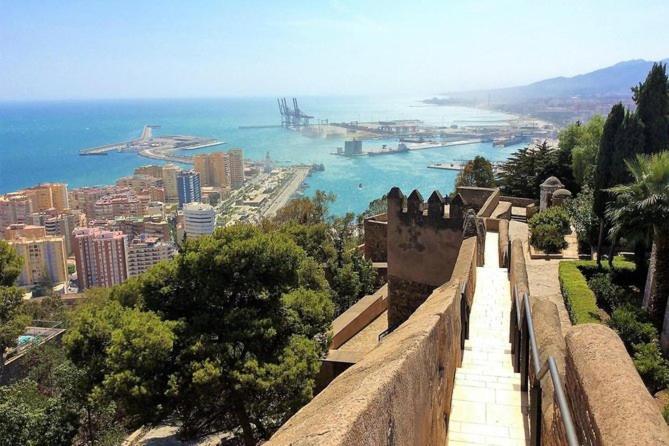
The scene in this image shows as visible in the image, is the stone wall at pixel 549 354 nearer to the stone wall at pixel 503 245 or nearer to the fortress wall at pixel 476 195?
the stone wall at pixel 503 245

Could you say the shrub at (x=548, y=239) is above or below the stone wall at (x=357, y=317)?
above

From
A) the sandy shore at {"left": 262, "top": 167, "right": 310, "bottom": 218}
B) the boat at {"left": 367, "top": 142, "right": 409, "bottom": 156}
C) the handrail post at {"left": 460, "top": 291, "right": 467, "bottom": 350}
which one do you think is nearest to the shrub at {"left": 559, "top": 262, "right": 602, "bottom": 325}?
the handrail post at {"left": 460, "top": 291, "right": 467, "bottom": 350}

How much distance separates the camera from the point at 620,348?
9.50ft

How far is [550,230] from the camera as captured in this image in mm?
18125

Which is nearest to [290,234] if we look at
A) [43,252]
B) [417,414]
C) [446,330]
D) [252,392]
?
[252,392]

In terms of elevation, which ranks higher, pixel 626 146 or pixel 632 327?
pixel 626 146

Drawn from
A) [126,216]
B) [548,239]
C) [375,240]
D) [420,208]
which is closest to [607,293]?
[548,239]

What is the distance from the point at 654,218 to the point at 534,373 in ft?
30.3

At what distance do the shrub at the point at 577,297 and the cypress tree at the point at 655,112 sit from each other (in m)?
5.46

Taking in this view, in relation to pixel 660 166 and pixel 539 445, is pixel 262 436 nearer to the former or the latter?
pixel 539 445

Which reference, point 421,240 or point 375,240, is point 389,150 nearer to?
point 375,240

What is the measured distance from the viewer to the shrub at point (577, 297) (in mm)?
12203

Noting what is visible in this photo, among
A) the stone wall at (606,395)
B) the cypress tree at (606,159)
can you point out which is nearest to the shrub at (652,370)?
the cypress tree at (606,159)

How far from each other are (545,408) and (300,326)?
8040 millimetres
